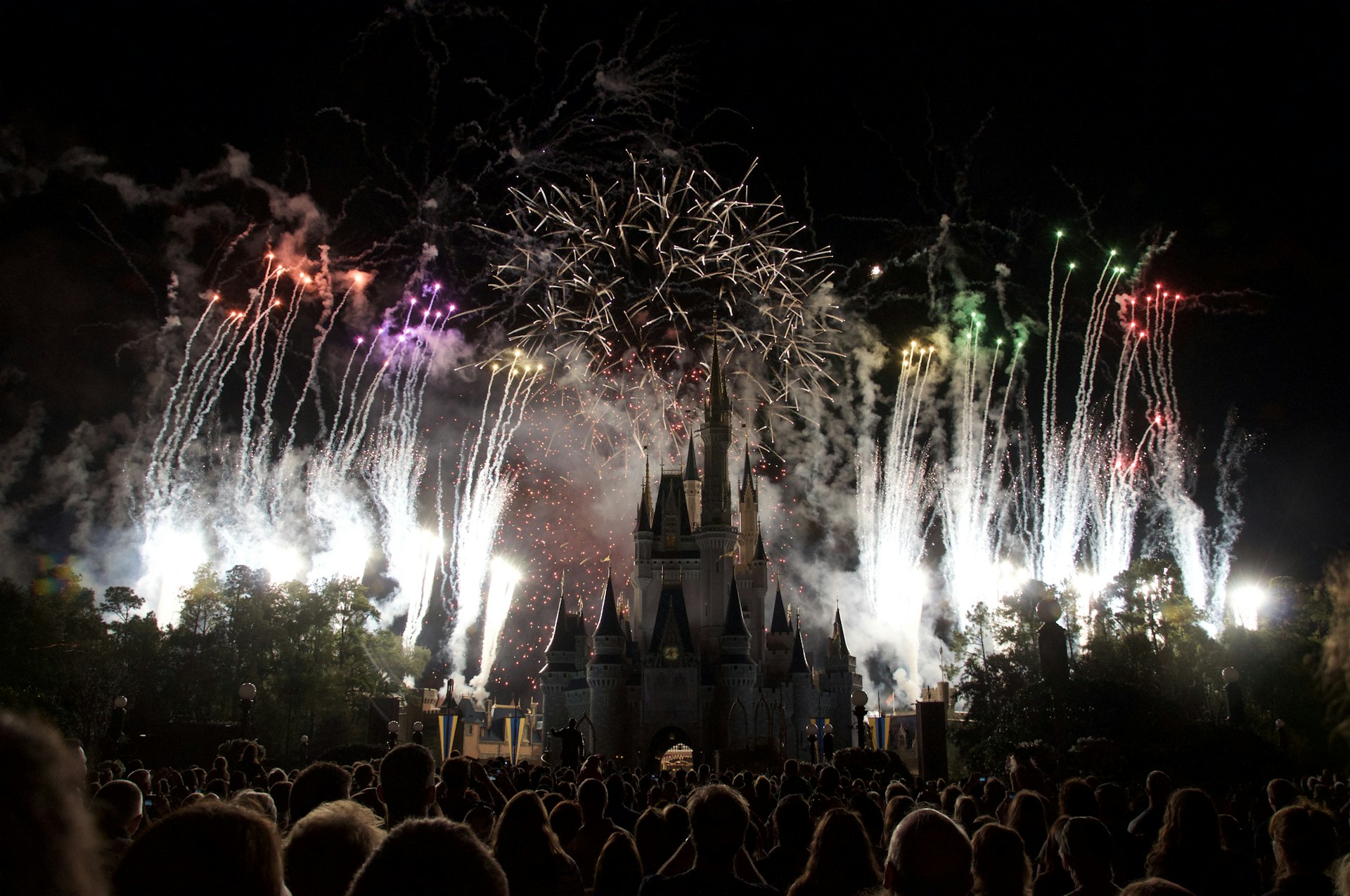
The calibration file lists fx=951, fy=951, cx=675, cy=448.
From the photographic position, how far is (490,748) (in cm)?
7094

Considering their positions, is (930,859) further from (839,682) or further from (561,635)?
(839,682)

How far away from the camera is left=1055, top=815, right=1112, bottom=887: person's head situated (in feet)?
17.7

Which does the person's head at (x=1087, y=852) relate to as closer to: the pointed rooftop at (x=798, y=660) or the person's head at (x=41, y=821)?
the person's head at (x=41, y=821)

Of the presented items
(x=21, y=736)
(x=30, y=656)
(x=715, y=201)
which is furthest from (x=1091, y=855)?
(x=30, y=656)

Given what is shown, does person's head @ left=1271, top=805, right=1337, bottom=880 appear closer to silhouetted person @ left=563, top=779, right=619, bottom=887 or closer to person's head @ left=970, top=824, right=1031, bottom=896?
person's head @ left=970, top=824, right=1031, bottom=896

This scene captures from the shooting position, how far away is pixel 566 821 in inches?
304

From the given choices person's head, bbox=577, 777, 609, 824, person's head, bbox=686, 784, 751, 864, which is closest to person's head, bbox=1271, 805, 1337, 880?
person's head, bbox=686, 784, 751, 864

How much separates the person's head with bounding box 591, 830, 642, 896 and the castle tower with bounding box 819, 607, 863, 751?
66.0m

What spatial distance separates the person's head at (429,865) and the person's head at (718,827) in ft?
6.86

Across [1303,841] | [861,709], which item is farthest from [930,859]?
[861,709]

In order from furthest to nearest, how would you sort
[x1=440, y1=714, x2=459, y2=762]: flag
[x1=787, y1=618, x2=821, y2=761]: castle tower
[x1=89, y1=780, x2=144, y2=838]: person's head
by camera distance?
[x1=787, y1=618, x2=821, y2=761]: castle tower < [x1=440, y1=714, x2=459, y2=762]: flag < [x1=89, y1=780, x2=144, y2=838]: person's head

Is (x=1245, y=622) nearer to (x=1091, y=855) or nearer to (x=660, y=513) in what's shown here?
(x=660, y=513)

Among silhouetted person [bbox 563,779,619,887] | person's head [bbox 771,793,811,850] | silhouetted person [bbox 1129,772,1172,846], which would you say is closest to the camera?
person's head [bbox 771,793,811,850]

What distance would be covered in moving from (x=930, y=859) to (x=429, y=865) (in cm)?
244
